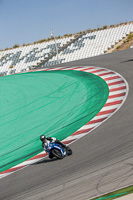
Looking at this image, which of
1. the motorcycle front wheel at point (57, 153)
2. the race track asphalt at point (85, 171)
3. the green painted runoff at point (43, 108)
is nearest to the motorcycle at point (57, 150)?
the motorcycle front wheel at point (57, 153)

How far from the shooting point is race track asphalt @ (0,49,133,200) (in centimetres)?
716

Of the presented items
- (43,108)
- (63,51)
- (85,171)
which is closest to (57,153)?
(85,171)

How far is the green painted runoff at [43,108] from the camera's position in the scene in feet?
39.1

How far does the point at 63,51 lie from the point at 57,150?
26.5 m

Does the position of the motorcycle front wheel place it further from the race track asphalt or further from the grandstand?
the grandstand

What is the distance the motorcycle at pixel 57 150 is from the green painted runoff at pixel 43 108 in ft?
5.27

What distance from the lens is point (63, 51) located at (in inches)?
1371

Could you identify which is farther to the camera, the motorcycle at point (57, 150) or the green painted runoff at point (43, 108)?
the green painted runoff at point (43, 108)

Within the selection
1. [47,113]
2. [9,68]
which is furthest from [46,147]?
[9,68]

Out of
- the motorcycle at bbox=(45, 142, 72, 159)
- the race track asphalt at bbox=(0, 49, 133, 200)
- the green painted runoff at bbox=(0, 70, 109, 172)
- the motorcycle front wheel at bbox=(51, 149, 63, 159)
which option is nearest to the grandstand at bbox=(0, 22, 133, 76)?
the green painted runoff at bbox=(0, 70, 109, 172)

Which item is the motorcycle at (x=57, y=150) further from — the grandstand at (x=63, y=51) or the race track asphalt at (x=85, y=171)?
the grandstand at (x=63, y=51)

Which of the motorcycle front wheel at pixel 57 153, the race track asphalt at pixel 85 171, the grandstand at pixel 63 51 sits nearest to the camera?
the race track asphalt at pixel 85 171

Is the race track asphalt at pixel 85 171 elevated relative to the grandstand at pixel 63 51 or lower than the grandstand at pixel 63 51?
lower

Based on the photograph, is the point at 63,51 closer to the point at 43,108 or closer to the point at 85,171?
the point at 43,108
